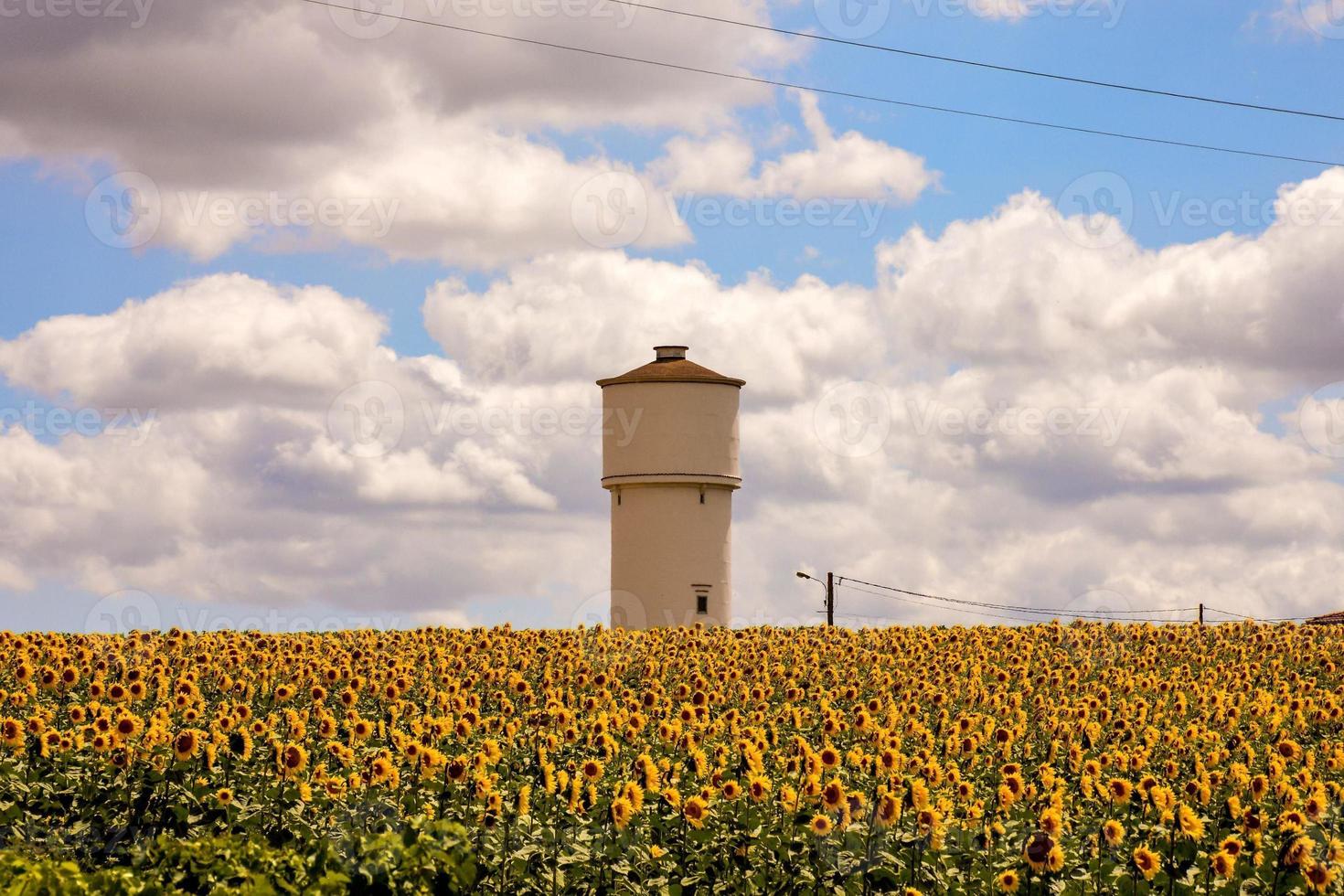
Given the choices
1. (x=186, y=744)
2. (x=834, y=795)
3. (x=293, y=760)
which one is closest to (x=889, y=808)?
(x=834, y=795)

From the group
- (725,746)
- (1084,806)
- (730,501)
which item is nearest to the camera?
(1084,806)

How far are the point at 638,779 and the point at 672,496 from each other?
21.7 m

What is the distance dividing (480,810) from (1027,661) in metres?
12.9

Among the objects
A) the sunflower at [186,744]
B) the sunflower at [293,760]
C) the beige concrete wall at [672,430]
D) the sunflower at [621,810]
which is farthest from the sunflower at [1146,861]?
the beige concrete wall at [672,430]

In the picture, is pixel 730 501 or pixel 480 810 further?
pixel 730 501

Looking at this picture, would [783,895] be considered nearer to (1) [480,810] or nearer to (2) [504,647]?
(1) [480,810]

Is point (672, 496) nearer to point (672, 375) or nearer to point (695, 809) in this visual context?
point (672, 375)

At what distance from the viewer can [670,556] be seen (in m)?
35.8

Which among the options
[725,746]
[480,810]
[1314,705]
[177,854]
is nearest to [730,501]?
[1314,705]

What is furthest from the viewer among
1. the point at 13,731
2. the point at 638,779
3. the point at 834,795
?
the point at 13,731

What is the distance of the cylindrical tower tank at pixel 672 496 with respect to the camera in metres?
35.8

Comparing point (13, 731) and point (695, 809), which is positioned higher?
point (13, 731)

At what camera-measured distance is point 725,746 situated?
16859mm

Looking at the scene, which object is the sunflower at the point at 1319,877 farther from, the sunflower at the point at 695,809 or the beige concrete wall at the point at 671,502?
the beige concrete wall at the point at 671,502
